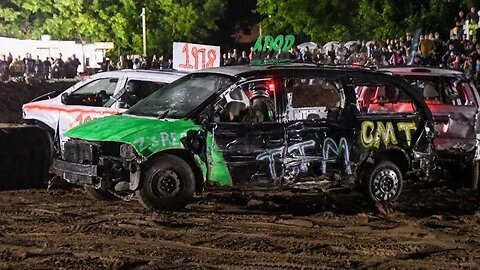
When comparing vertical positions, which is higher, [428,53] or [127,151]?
[428,53]

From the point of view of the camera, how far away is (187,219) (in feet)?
32.6

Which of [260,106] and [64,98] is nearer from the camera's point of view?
[260,106]

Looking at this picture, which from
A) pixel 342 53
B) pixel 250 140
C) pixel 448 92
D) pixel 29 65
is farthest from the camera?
pixel 29 65

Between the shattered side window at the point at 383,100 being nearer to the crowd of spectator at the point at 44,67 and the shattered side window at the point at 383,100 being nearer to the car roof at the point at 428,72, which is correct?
the car roof at the point at 428,72

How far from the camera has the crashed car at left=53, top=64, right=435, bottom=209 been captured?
1018 cm

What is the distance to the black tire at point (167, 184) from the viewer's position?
10.1 m

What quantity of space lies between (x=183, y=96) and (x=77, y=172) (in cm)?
156

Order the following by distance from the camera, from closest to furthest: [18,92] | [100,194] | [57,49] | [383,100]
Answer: [100,194]
[383,100]
[18,92]
[57,49]

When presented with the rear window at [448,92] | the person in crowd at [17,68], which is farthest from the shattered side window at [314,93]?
the person in crowd at [17,68]

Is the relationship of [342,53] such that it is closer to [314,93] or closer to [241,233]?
[314,93]

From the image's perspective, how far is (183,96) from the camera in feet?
35.6

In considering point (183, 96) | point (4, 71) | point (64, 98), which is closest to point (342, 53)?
point (4, 71)

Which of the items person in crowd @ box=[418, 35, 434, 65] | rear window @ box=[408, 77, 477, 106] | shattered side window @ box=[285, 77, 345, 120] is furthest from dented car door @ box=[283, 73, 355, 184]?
person in crowd @ box=[418, 35, 434, 65]

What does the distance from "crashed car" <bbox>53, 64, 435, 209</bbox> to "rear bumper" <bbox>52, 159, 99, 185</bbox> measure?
12 mm
